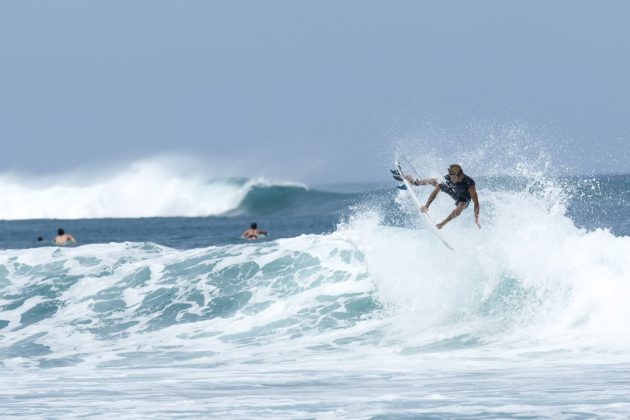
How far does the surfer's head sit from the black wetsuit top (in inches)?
3.7

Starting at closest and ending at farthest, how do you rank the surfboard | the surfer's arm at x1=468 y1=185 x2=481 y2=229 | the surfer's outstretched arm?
the surfer's arm at x1=468 y1=185 x2=481 y2=229, the surfer's outstretched arm, the surfboard

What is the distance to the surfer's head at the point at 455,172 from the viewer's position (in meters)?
16.3

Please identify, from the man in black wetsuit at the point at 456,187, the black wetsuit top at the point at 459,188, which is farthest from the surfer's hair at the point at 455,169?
the black wetsuit top at the point at 459,188

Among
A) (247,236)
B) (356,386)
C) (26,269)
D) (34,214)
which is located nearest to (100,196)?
(34,214)

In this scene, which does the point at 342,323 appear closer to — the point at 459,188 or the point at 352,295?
the point at 352,295

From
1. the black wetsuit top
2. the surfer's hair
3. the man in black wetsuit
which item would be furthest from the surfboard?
the surfer's hair

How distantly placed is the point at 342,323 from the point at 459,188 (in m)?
2.83

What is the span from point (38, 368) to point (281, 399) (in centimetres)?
470

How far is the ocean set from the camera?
11.2 m

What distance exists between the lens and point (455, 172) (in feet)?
53.7

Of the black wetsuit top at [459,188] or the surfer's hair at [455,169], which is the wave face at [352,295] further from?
the surfer's hair at [455,169]

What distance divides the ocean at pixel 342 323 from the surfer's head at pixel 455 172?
173 cm

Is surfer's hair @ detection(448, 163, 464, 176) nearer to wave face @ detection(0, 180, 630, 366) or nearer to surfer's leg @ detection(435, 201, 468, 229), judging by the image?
surfer's leg @ detection(435, 201, 468, 229)

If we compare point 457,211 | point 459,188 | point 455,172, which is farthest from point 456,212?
point 455,172
